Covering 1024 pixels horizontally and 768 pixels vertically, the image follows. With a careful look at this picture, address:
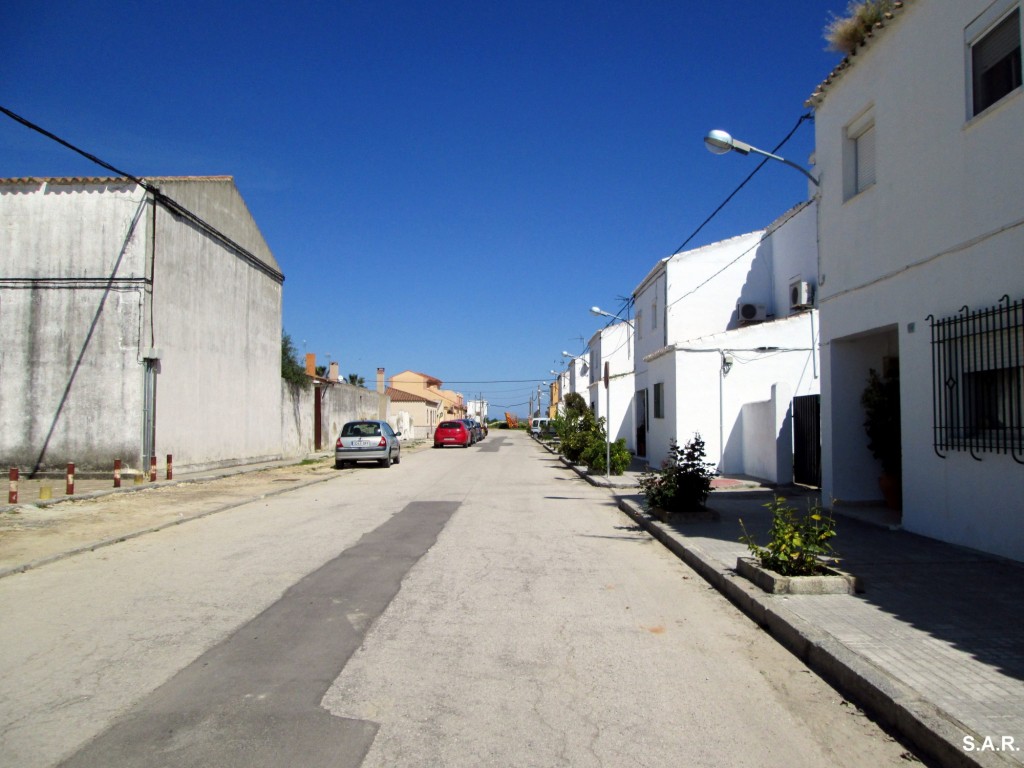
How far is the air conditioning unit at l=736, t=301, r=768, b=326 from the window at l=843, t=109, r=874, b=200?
1297 centimetres

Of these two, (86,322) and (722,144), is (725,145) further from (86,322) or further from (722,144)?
(86,322)

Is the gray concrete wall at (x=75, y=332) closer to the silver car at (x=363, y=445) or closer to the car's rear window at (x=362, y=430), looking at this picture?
the silver car at (x=363, y=445)

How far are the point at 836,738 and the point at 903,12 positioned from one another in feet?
30.6

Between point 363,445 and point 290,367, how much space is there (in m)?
7.94

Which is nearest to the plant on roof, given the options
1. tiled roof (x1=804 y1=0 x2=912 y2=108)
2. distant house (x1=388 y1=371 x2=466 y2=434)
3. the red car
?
tiled roof (x1=804 y1=0 x2=912 y2=108)

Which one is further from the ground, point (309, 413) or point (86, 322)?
point (86, 322)

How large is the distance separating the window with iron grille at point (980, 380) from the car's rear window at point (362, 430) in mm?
19921

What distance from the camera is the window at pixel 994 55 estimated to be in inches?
313

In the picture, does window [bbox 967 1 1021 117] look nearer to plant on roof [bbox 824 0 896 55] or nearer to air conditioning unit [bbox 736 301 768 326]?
plant on roof [bbox 824 0 896 55]

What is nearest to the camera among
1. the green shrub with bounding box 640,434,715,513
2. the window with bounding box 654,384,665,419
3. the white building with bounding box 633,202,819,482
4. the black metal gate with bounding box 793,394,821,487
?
the green shrub with bounding box 640,434,715,513

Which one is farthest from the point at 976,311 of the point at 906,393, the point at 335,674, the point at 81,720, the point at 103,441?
the point at 103,441

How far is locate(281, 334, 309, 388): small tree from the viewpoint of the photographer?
31672 millimetres

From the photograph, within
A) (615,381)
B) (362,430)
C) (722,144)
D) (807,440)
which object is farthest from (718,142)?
(615,381)

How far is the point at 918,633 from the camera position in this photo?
213 inches
